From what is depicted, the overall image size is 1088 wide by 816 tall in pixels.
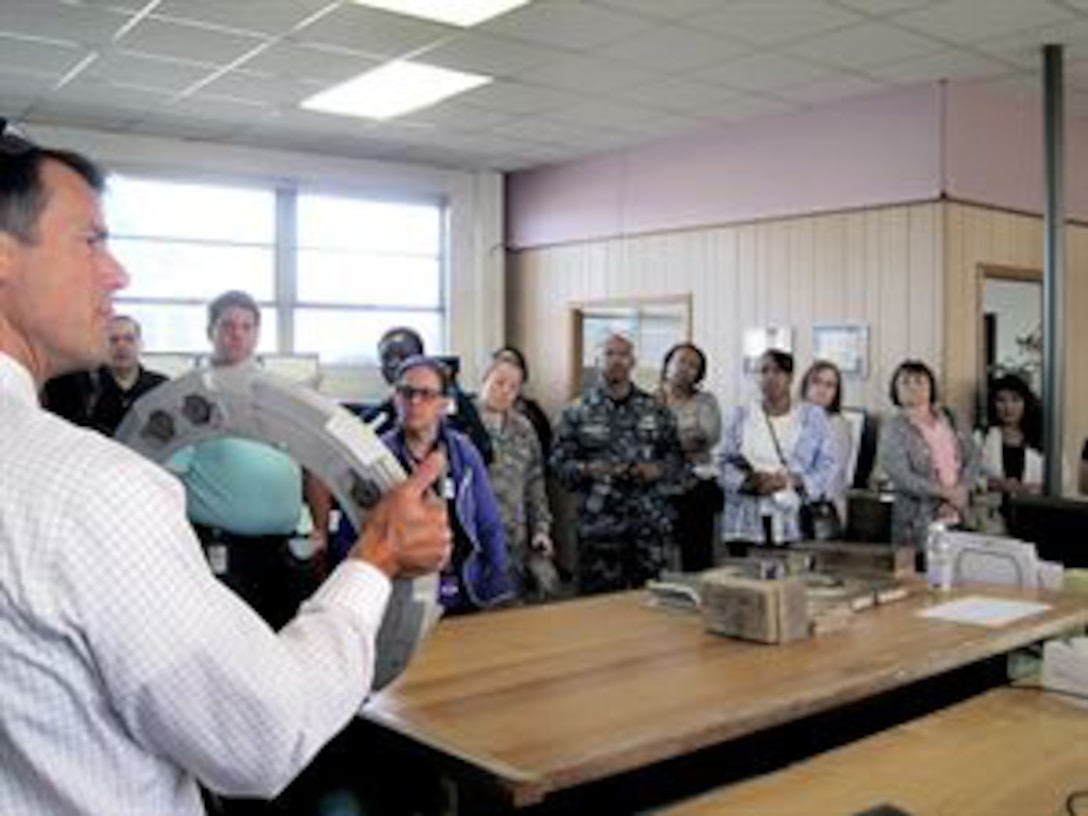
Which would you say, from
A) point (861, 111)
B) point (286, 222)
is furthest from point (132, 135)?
point (861, 111)

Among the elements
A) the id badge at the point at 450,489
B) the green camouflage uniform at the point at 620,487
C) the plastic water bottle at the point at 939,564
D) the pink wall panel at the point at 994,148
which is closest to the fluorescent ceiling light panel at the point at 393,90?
the green camouflage uniform at the point at 620,487

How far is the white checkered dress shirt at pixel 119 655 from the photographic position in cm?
93

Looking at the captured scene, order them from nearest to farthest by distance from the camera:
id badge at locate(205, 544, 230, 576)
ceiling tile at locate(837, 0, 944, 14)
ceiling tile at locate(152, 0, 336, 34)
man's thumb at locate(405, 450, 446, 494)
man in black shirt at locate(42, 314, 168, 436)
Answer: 1. man's thumb at locate(405, 450, 446, 494)
2. man in black shirt at locate(42, 314, 168, 436)
3. id badge at locate(205, 544, 230, 576)
4. ceiling tile at locate(837, 0, 944, 14)
5. ceiling tile at locate(152, 0, 336, 34)

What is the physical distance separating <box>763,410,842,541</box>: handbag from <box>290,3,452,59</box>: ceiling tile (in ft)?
7.96

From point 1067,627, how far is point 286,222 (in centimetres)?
633

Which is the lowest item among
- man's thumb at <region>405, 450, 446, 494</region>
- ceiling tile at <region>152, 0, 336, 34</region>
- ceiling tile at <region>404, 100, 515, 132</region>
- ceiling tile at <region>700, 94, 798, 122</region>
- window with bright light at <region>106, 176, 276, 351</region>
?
man's thumb at <region>405, 450, 446, 494</region>

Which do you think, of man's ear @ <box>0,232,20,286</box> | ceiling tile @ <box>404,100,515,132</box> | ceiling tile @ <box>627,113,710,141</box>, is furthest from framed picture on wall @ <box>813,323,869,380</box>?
man's ear @ <box>0,232,20,286</box>

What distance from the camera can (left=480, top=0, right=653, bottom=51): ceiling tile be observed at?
4.59 metres

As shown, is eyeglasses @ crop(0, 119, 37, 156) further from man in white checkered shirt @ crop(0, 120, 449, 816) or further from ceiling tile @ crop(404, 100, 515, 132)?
ceiling tile @ crop(404, 100, 515, 132)

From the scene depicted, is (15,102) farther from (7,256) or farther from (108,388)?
(7,256)

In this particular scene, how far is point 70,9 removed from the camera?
462 cm

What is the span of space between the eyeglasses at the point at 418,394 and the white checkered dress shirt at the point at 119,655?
89.6 inches

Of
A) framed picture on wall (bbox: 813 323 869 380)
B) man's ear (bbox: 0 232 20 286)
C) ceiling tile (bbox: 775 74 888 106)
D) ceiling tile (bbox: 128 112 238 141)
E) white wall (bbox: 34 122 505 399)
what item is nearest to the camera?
man's ear (bbox: 0 232 20 286)

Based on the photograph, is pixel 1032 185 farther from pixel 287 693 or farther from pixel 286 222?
pixel 287 693
